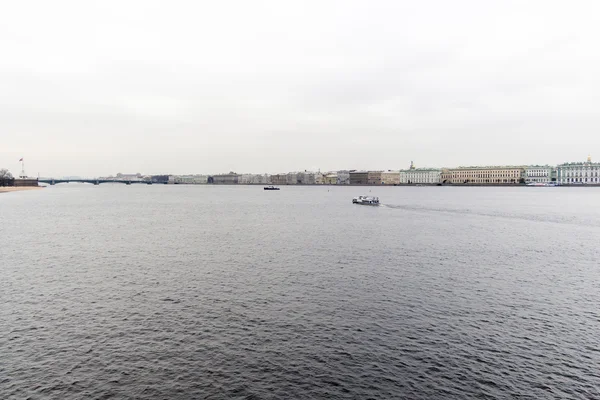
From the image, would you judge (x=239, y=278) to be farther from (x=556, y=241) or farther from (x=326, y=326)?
(x=556, y=241)

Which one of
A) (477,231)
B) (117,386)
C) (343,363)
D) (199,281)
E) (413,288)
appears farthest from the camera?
(477,231)

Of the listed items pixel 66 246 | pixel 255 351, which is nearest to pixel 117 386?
pixel 255 351

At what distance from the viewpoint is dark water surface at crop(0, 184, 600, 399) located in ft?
→ 47.4

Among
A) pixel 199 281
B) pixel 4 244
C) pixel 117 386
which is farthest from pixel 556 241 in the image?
pixel 4 244

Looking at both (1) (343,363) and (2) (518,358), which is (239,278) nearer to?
(1) (343,363)

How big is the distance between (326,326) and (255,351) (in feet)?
13.7

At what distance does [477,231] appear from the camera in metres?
52.4

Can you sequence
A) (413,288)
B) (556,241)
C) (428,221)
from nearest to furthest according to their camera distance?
(413,288) → (556,241) → (428,221)

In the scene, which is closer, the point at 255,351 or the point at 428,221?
the point at 255,351

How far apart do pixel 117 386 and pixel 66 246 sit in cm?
3148

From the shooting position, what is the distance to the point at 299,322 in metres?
19.8

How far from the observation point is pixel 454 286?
2614 centimetres

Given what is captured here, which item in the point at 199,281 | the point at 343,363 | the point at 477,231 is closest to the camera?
the point at 343,363

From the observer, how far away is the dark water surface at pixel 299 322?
1444 cm
